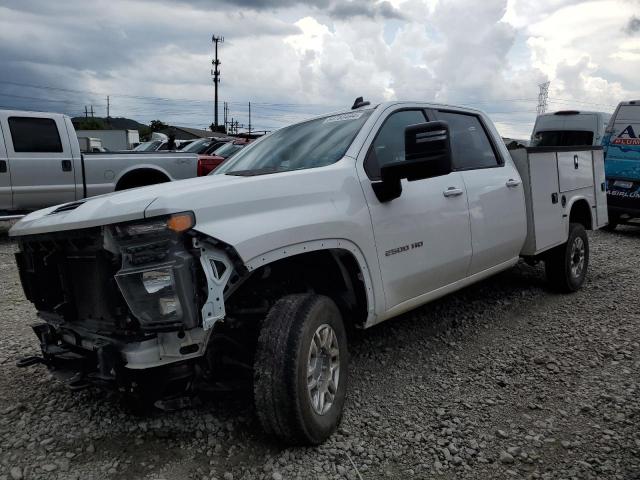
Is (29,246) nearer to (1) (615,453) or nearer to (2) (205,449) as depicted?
(2) (205,449)

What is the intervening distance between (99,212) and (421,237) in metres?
2.04

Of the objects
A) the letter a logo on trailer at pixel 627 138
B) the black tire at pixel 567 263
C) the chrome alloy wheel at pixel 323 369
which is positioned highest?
the letter a logo on trailer at pixel 627 138

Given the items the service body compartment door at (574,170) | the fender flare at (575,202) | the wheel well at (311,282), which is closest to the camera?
the wheel well at (311,282)

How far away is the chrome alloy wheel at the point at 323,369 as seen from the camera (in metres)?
2.94

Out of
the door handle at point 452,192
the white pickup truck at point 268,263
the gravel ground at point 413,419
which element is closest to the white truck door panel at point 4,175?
the gravel ground at point 413,419

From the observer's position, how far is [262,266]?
112 inches

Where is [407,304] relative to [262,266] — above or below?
below

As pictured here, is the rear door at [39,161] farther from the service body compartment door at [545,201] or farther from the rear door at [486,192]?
the service body compartment door at [545,201]

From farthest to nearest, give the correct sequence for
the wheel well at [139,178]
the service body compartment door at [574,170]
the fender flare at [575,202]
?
the wheel well at [139,178] → the fender flare at [575,202] → the service body compartment door at [574,170]

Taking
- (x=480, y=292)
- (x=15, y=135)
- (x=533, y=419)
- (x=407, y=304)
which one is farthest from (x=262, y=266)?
(x=15, y=135)

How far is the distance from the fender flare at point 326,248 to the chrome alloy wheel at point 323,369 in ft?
1.33

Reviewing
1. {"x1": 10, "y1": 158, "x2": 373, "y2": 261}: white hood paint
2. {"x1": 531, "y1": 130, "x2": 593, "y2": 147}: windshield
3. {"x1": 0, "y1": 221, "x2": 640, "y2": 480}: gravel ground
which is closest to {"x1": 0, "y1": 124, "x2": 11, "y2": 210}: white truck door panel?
{"x1": 0, "y1": 221, "x2": 640, "y2": 480}: gravel ground

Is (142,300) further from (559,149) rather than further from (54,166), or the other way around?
(54,166)

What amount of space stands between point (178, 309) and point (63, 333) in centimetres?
95
